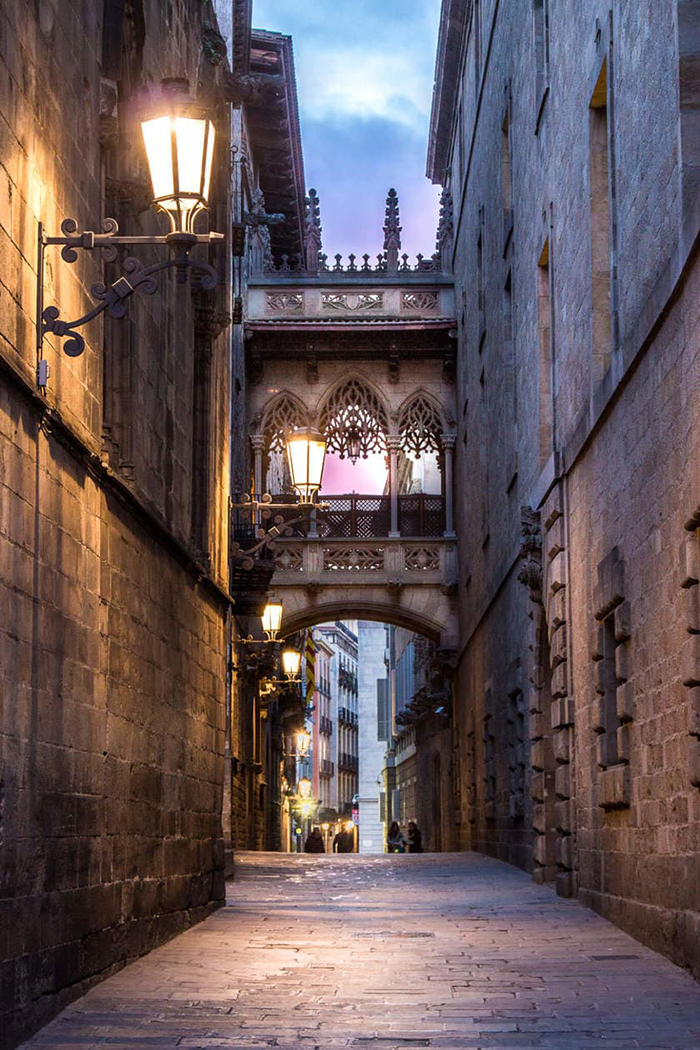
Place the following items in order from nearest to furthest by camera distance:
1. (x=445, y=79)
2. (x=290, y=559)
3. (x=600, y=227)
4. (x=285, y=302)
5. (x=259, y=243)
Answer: (x=600, y=227), (x=290, y=559), (x=285, y=302), (x=445, y=79), (x=259, y=243)

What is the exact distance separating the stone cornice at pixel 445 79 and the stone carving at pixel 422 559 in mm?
9742

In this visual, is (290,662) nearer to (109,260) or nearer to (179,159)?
(109,260)

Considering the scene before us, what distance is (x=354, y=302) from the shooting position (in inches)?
1319

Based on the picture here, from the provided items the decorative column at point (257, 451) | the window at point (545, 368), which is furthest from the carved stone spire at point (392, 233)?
the window at point (545, 368)

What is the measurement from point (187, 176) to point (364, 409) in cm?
2647

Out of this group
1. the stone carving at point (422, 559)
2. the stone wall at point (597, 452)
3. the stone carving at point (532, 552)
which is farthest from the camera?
the stone carving at point (422, 559)

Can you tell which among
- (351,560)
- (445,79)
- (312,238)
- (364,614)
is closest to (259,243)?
(312,238)

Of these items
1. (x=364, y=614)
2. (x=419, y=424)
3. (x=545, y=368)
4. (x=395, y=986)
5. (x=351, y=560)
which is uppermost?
(x=419, y=424)

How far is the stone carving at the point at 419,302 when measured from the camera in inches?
1321

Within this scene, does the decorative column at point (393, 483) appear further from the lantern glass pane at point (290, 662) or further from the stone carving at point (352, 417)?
the lantern glass pane at point (290, 662)

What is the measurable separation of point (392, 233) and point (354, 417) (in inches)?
160

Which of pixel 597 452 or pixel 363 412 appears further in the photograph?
pixel 363 412

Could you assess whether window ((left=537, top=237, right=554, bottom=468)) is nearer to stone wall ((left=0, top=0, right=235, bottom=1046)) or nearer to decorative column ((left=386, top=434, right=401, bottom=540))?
stone wall ((left=0, top=0, right=235, bottom=1046))

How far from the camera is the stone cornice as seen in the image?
31.6 m
